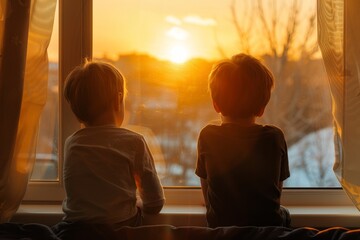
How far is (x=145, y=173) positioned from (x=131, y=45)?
45cm

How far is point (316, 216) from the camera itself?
4.62 ft

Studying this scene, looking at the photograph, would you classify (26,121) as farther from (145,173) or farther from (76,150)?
(145,173)

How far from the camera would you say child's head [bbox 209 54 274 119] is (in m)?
1.34

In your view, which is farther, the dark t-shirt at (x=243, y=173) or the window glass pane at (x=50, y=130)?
the window glass pane at (x=50, y=130)

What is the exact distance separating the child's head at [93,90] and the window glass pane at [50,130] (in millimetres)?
236

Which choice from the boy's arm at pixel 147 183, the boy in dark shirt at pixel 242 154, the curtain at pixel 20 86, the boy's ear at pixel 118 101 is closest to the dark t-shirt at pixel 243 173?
the boy in dark shirt at pixel 242 154

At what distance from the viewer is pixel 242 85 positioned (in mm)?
1343

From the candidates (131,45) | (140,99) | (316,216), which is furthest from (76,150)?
(316,216)

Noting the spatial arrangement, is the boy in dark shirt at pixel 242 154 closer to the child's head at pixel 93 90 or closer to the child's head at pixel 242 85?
the child's head at pixel 242 85

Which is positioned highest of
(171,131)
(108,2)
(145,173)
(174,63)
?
(108,2)

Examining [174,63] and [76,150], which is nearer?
[76,150]

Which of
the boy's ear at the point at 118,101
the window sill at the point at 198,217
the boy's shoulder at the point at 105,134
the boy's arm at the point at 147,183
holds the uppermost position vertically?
the boy's ear at the point at 118,101

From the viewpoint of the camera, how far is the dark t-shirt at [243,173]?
131 cm

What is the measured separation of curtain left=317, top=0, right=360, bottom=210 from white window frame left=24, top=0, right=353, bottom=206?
8.0 inches
